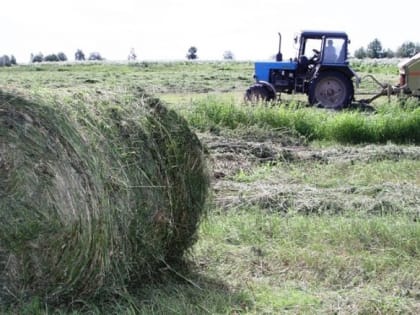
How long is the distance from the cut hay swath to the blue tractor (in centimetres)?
1186

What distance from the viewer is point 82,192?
355 centimetres

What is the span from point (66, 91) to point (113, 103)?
32 cm

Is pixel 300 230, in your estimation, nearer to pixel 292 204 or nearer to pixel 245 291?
pixel 292 204

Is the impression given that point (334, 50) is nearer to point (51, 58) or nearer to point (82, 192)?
point (82, 192)

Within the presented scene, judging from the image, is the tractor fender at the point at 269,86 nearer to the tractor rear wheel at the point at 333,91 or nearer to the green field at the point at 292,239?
the tractor rear wheel at the point at 333,91

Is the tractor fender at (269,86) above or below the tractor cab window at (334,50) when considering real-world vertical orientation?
below

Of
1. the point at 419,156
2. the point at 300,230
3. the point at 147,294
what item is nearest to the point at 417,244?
the point at 300,230

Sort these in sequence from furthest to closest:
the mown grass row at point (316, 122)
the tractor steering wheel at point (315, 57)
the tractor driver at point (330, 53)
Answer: the tractor steering wheel at point (315, 57)
the tractor driver at point (330, 53)
the mown grass row at point (316, 122)

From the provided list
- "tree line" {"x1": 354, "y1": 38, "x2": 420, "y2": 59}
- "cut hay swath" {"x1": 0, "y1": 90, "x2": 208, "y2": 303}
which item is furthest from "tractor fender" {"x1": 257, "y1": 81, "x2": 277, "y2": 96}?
"tree line" {"x1": 354, "y1": 38, "x2": 420, "y2": 59}

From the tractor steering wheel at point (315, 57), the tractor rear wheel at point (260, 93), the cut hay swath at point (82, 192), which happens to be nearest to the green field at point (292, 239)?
the cut hay swath at point (82, 192)

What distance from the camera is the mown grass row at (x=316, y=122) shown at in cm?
1064

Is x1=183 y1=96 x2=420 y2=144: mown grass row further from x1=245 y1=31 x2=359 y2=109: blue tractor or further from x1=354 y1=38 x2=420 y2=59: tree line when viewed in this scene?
x1=354 y1=38 x2=420 y2=59: tree line

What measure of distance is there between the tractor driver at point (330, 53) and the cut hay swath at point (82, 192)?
40.1 ft

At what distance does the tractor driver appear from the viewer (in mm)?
15734
